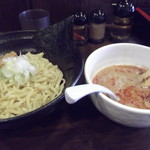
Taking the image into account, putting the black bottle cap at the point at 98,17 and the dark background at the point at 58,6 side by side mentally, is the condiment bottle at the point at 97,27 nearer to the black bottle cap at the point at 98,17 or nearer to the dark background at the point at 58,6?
the black bottle cap at the point at 98,17

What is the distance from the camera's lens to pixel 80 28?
1552 millimetres

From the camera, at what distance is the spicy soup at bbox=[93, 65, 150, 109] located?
0.83m

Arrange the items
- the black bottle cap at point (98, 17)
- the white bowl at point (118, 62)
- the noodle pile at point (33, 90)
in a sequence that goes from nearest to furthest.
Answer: the white bowl at point (118, 62), the noodle pile at point (33, 90), the black bottle cap at point (98, 17)

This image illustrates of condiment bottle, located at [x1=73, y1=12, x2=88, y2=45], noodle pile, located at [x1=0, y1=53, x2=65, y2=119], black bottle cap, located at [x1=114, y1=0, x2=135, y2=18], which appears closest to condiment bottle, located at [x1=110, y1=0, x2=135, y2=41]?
black bottle cap, located at [x1=114, y1=0, x2=135, y2=18]

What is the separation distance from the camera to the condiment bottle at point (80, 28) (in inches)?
59.2

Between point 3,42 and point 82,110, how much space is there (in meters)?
0.76

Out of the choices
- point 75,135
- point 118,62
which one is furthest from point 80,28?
point 75,135

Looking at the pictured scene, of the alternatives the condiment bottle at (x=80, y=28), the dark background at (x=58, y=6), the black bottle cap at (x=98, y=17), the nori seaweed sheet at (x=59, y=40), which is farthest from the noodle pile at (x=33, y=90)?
the dark background at (x=58, y=6)

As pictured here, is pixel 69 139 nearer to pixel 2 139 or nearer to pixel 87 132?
pixel 87 132

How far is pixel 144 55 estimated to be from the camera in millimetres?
1025

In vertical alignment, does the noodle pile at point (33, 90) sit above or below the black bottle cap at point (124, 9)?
below

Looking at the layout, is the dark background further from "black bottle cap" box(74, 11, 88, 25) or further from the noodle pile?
the noodle pile

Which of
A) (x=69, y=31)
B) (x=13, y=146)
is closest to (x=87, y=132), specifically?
(x=13, y=146)

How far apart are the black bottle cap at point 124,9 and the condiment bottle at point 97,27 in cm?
13
